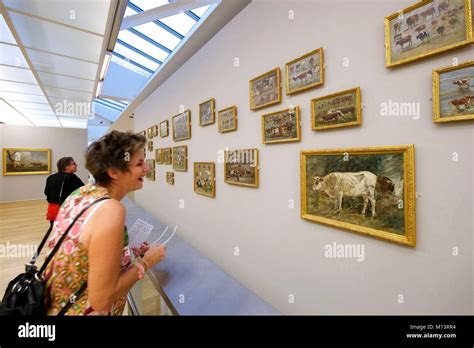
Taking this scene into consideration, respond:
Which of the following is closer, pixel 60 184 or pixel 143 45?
pixel 60 184

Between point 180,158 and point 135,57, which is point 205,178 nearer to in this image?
point 180,158

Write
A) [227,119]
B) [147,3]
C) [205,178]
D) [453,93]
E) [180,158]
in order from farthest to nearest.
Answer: [180,158] → [147,3] → [205,178] → [227,119] → [453,93]

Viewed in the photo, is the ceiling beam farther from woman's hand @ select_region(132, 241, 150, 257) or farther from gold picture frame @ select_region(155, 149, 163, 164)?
woman's hand @ select_region(132, 241, 150, 257)

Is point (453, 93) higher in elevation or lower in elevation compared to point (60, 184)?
higher

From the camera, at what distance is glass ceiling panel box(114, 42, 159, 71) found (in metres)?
5.31

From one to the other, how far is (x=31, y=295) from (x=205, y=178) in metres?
2.50

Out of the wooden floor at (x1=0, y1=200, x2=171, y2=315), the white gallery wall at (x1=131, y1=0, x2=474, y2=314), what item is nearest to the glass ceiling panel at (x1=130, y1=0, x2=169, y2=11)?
the white gallery wall at (x1=131, y1=0, x2=474, y2=314)

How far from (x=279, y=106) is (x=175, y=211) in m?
3.22

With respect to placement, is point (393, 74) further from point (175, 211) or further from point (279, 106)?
point (175, 211)

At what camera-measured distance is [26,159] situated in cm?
1120

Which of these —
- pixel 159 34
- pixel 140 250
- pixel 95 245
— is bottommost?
pixel 140 250

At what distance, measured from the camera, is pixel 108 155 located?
1274mm

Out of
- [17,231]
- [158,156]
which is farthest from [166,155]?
[17,231]

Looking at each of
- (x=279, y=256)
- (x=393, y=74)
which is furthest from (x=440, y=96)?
Answer: (x=279, y=256)
